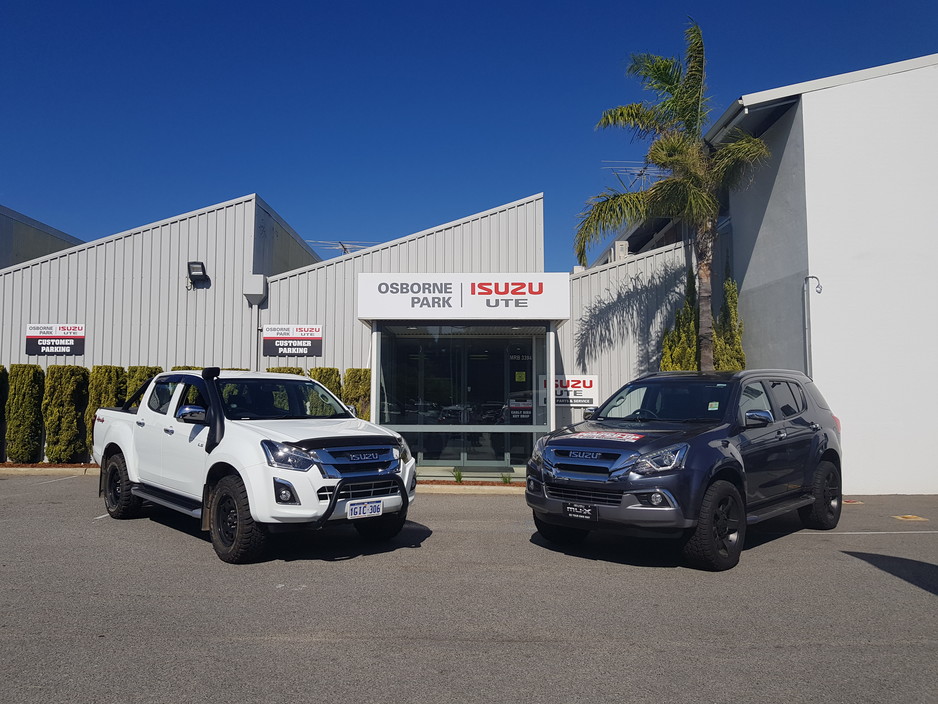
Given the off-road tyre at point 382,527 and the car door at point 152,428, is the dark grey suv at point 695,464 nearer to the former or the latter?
the off-road tyre at point 382,527

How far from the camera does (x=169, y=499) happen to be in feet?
26.7

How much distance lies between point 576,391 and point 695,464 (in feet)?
25.7

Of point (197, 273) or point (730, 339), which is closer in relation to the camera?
point (730, 339)

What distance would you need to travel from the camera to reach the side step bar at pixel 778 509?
24.9ft

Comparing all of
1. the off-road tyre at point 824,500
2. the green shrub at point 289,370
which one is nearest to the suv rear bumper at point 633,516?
the off-road tyre at point 824,500

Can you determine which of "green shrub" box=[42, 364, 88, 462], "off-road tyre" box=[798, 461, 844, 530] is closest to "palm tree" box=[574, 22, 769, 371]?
"off-road tyre" box=[798, 461, 844, 530]

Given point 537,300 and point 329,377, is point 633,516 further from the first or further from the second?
point 329,377

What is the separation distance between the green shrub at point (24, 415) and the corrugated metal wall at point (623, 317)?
11420 millimetres

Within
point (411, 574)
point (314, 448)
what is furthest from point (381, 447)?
point (411, 574)

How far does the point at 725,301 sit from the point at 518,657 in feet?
39.9

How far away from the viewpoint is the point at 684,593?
6.18 m

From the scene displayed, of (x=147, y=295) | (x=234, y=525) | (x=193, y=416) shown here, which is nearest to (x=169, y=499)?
(x=193, y=416)

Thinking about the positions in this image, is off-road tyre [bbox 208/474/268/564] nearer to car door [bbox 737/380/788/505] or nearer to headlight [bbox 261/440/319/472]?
headlight [bbox 261/440/319/472]

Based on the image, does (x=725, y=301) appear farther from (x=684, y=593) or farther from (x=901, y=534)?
(x=684, y=593)
